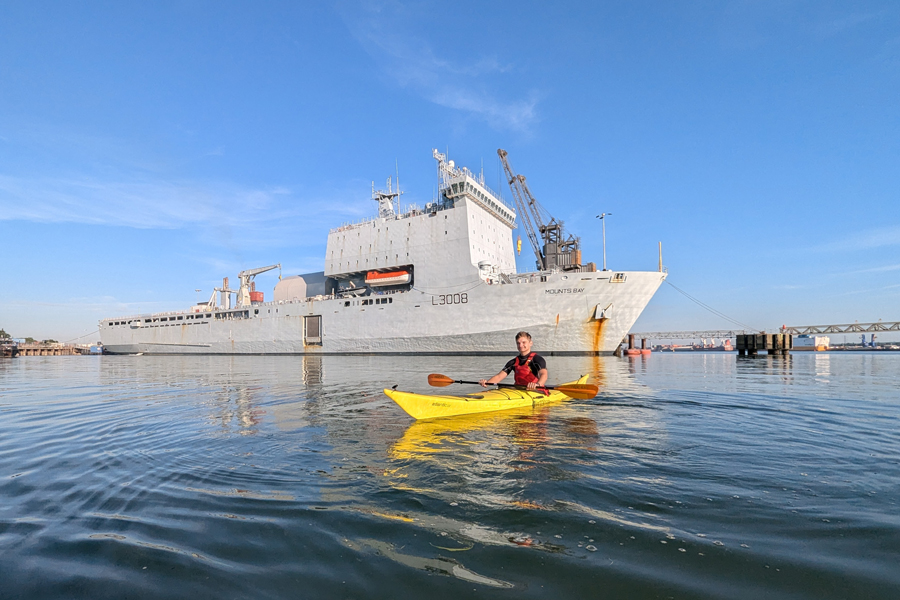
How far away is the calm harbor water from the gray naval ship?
72.5 ft

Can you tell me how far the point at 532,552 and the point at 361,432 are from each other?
4.08 m

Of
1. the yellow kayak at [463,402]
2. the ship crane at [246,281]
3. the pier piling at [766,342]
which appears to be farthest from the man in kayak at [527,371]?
the ship crane at [246,281]

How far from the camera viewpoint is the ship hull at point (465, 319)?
28375 millimetres

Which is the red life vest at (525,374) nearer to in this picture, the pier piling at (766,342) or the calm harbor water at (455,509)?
the calm harbor water at (455,509)

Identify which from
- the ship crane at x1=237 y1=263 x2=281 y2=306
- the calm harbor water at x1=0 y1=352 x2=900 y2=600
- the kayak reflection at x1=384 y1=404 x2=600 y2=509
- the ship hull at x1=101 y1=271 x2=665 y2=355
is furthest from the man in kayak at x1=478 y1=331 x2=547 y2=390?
the ship crane at x1=237 y1=263 x2=281 y2=306

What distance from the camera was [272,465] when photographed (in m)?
4.68

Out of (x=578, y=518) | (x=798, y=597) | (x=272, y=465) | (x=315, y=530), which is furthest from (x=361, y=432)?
(x=798, y=597)

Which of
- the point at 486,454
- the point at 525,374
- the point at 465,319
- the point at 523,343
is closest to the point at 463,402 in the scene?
the point at 523,343

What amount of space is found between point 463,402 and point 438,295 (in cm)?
2543

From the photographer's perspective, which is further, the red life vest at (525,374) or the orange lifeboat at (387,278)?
the orange lifeboat at (387,278)

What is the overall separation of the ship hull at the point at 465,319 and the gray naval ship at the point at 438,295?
8 centimetres

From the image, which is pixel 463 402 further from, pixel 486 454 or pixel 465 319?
pixel 465 319

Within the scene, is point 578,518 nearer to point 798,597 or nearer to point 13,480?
point 798,597

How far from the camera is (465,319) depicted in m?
31.2
